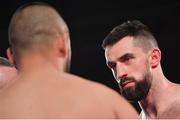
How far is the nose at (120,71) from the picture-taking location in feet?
7.22

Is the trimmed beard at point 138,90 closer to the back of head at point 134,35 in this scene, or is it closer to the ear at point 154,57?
the ear at point 154,57

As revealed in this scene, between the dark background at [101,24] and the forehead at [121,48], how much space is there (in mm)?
1969

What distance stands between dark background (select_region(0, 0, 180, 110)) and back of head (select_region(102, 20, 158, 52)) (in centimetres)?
189

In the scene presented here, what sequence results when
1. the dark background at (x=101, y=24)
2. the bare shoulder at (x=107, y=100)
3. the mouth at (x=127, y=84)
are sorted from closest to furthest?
the bare shoulder at (x=107, y=100) < the mouth at (x=127, y=84) < the dark background at (x=101, y=24)

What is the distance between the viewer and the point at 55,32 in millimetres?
1258

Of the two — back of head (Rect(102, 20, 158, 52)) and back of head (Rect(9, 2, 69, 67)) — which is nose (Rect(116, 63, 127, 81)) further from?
back of head (Rect(9, 2, 69, 67))

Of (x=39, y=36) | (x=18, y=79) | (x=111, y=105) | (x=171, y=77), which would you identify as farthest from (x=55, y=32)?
(x=171, y=77)

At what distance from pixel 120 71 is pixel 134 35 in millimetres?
247

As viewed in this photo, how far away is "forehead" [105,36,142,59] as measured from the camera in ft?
7.47

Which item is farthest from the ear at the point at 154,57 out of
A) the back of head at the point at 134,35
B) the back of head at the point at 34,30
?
the back of head at the point at 34,30

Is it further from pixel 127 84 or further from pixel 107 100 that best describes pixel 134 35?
pixel 107 100

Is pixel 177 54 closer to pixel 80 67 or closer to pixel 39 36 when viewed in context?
pixel 80 67

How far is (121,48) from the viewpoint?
229cm

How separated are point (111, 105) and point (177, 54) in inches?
128
